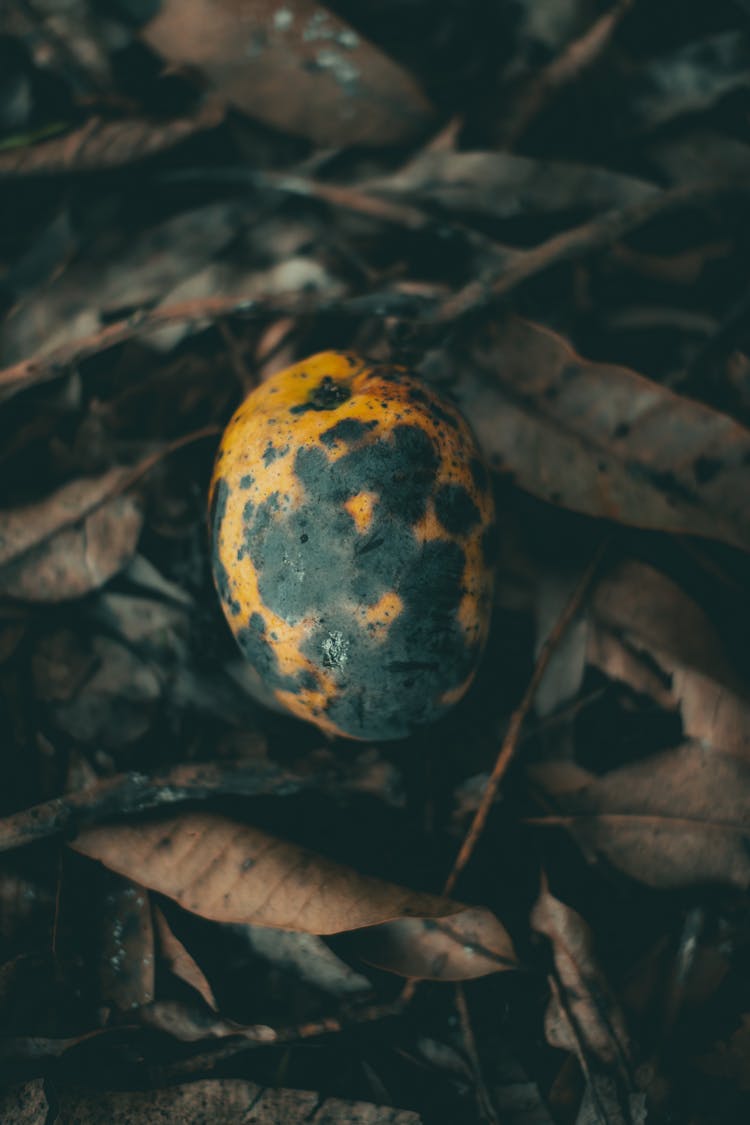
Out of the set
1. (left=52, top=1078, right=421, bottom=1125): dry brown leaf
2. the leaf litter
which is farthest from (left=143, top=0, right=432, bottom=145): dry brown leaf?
(left=52, top=1078, right=421, bottom=1125): dry brown leaf

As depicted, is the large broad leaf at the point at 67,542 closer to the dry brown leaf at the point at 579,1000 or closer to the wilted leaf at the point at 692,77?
the dry brown leaf at the point at 579,1000

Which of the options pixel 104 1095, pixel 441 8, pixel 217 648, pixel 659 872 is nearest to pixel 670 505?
pixel 659 872

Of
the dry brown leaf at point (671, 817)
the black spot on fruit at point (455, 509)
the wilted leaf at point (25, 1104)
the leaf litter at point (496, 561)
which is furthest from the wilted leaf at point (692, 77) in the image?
the wilted leaf at point (25, 1104)

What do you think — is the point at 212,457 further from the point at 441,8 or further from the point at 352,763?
the point at 441,8

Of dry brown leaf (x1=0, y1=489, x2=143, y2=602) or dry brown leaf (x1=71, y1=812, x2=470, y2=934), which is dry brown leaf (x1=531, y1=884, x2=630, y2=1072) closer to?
dry brown leaf (x1=71, y1=812, x2=470, y2=934)

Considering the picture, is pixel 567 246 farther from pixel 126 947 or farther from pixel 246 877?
pixel 126 947

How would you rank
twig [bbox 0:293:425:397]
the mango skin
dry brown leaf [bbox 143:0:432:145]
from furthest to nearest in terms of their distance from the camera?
dry brown leaf [bbox 143:0:432:145] < twig [bbox 0:293:425:397] < the mango skin

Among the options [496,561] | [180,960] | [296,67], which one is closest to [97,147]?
[296,67]
